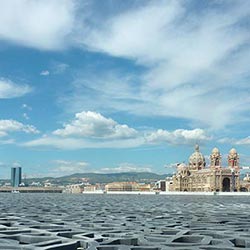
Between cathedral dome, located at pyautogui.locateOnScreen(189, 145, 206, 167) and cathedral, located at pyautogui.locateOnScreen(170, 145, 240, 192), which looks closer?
cathedral, located at pyautogui.locateOnScreen(170, 145, 240, 192)

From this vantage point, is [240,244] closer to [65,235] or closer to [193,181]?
[65,235]

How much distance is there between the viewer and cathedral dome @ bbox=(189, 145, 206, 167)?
184875 mm

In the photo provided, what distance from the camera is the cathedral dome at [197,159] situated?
607 ft

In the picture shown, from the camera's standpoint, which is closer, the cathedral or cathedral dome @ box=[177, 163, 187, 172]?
the cathedral

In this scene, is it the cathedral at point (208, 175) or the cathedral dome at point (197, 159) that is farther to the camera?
the cathedral dome at point (197, 159)

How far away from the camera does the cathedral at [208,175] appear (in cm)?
16338

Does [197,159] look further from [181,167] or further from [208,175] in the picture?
[208,175]

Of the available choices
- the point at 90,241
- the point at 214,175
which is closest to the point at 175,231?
the point at 90,241

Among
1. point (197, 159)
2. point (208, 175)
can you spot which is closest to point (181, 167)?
point (197, 159)

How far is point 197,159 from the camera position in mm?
185375

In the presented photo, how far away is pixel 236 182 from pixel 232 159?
364 inches

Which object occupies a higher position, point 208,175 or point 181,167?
point 181,167

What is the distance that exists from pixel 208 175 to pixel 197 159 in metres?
20.4

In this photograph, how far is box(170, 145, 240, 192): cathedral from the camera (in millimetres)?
163375
